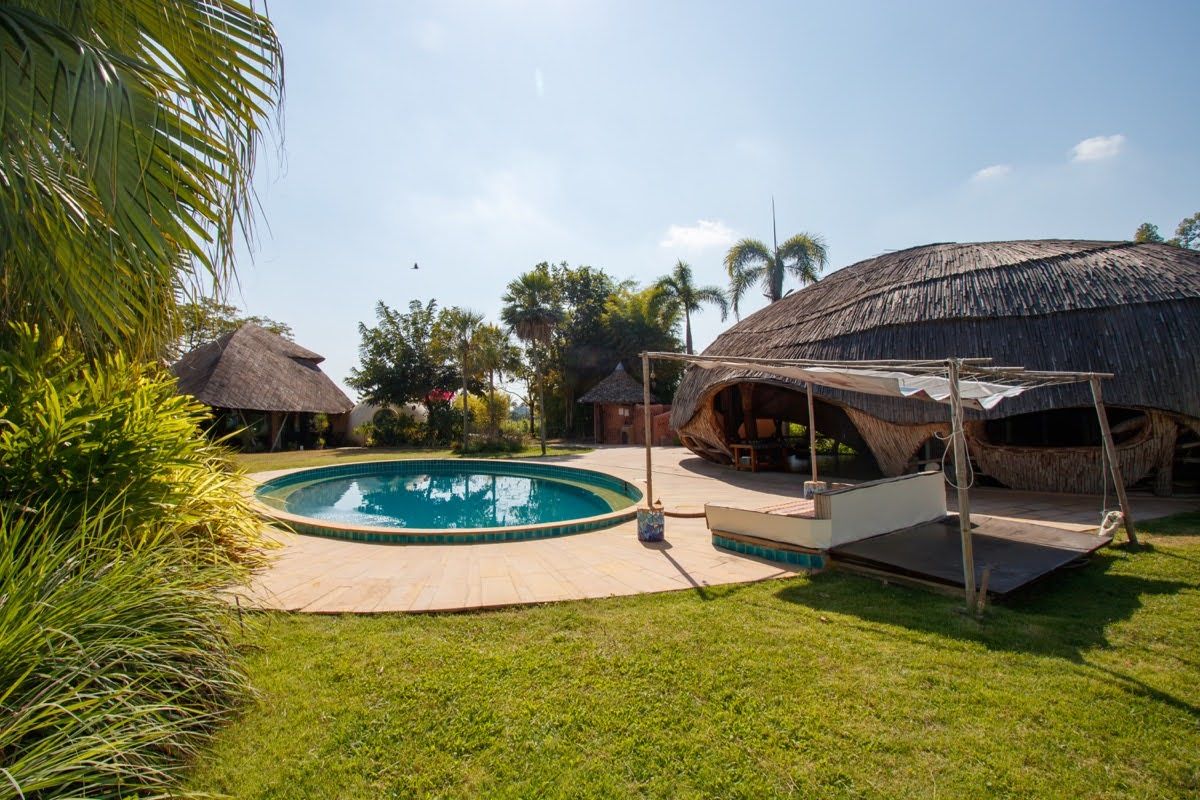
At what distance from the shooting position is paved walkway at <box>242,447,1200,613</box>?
4.39 m

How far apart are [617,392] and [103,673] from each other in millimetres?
21539

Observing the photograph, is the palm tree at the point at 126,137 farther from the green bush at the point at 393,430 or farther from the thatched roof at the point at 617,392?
the green bush at the point at 393,430

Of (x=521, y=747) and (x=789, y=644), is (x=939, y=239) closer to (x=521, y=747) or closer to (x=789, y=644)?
(x=789, y=644)

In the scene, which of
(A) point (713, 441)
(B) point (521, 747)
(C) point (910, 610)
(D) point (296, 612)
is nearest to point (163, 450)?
(D) point (296, 612)

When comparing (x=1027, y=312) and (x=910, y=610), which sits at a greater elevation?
(x=1027, y=312)

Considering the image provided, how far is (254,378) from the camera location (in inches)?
848

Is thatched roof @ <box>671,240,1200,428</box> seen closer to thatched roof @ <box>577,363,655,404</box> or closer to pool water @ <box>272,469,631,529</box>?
pool water @ <box>272,469,631,529</box>

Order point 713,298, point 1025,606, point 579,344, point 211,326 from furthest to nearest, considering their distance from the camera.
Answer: point 211,326 < point 579,344 < point 713,298 < point 1025,606

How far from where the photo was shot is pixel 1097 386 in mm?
5945

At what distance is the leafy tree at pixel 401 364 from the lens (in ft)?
82.3

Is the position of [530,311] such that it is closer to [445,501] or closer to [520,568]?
[445,501]

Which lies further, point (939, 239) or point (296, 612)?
point (939, 239)

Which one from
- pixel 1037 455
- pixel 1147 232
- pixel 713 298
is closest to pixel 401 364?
pixel 713 298

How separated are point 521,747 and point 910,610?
3341 mm
